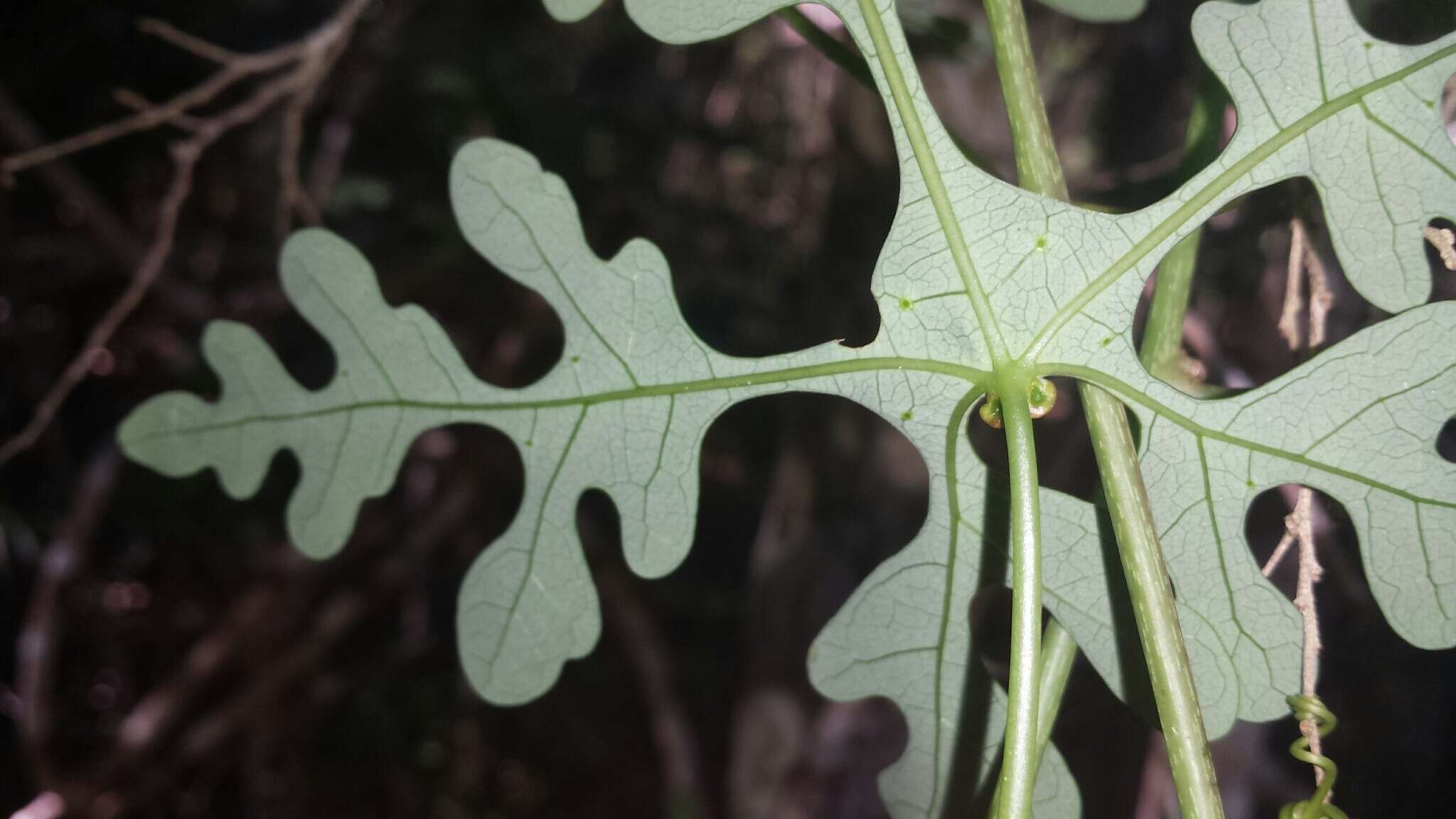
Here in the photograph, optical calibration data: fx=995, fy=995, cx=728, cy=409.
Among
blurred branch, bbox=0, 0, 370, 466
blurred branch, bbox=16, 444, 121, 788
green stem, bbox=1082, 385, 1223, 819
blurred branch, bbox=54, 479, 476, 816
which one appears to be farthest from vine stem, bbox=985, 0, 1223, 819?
blurred branch, bbox=54, 479, 476, 816

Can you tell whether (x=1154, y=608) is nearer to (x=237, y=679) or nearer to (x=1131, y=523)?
(x=1131, y=523)

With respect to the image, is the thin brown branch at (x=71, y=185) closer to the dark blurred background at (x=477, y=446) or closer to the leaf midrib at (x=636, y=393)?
the dark blurred background at (x=477, y=446)

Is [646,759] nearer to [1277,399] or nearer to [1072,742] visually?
[1072,742]

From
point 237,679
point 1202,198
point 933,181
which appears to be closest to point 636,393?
point 933,181

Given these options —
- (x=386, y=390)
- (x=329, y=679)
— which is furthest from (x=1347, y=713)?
(x=329, y=679)

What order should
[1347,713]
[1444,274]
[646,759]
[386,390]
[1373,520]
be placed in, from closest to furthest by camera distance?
1. [1373,520]
2. [386,390]
3. [1444,274]
4. [1347,713]
5. [646,759]

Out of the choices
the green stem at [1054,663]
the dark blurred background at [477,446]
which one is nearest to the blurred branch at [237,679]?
the dark blurred background at [477,446]
